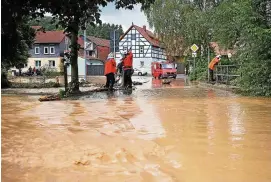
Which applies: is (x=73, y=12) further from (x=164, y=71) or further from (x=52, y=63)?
(x=52, y=63)

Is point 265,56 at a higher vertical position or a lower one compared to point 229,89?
higher

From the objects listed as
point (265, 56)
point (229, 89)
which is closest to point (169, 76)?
point (229, 89)

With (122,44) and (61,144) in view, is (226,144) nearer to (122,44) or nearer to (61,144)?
(61,144)

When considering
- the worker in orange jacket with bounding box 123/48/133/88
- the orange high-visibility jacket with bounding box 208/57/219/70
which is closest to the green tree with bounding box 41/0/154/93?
the worker in orange jacket with bounding box 123/48/133/88

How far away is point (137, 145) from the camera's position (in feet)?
21.4

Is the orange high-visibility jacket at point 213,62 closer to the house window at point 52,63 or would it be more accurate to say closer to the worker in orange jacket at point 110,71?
the worker in orange jacket at point 110,71

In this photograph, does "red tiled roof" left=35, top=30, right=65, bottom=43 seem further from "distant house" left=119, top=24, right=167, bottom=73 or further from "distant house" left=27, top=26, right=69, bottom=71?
"distant house" left=119, top=24, right=167, bottom=73

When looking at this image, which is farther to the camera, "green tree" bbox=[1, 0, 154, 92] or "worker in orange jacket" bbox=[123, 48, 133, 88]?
"worker in orange jacket" bbox=[123, 48, 133, 88]

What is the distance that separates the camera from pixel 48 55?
8231cm

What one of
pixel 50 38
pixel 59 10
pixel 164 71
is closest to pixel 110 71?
pixel 59 10

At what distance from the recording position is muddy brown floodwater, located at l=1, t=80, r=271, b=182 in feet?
16.5

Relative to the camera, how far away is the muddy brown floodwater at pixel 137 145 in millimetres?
5039

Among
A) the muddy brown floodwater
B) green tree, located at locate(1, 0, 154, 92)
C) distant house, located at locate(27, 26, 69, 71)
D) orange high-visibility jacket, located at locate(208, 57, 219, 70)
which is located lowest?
the muddy brown floodwater

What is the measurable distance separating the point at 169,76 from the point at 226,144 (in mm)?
37556
